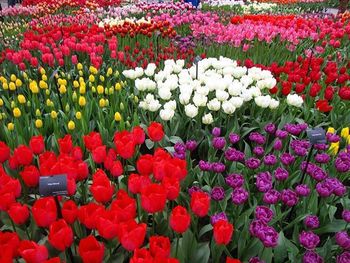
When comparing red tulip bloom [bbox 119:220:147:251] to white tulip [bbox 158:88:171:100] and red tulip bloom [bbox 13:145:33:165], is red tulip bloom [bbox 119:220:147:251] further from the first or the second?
white tulip [bbox 158:88:171:100]

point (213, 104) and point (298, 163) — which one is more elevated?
point (213, 104)

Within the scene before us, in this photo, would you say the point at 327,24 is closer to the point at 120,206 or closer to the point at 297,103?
the point at 297,103

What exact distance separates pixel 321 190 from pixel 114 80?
2.83 metres

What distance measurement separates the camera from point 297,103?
301cm

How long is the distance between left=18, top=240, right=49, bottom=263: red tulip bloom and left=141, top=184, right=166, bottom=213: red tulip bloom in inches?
16.3

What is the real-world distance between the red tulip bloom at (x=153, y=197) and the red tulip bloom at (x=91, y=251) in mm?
249

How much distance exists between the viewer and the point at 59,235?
1312 mm

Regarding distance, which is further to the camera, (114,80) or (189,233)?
(114,80)

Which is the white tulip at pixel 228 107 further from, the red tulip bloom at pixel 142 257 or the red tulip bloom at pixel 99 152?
the red tulip bloom at pixel 142 257

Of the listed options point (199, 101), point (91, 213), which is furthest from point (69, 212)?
point (199, 101)

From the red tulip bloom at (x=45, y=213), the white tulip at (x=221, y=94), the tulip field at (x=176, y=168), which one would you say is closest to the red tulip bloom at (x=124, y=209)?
the tulip field at (x=176, y=168)

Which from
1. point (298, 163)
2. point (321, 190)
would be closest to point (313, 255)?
point (321, 190)

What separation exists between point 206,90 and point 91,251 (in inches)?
80.6

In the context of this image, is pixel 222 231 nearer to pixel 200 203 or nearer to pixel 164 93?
pixel 200 203
